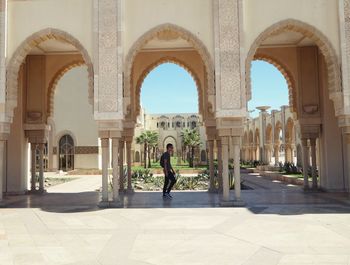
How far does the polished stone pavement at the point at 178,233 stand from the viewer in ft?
13.4

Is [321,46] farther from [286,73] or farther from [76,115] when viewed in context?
[76,115]

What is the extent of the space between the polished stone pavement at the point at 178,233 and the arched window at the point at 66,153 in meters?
16.5

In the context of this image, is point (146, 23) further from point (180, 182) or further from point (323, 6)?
point (180, 182)

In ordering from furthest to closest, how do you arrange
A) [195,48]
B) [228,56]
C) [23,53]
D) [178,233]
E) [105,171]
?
[23,53] → [195,48] → [105,171] → [228,56] → [178,233]

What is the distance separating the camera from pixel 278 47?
36.0 ft

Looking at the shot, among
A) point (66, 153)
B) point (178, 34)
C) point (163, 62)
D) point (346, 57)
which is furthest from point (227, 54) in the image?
point (66, 153)

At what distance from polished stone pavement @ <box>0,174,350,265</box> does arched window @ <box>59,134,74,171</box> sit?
16.5 m

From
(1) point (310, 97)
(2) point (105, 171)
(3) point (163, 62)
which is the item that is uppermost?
(3) point (163, 62)

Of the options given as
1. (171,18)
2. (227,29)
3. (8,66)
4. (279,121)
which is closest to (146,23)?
(171,18)

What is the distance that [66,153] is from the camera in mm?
24609

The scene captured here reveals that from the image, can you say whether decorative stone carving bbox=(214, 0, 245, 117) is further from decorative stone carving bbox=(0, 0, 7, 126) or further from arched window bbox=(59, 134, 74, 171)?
arched window bbox=(59, 134, 74, 171)

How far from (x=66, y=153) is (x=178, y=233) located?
20.7 metres

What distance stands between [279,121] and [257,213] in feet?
64.1

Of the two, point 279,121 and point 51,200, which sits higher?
point 279,121
